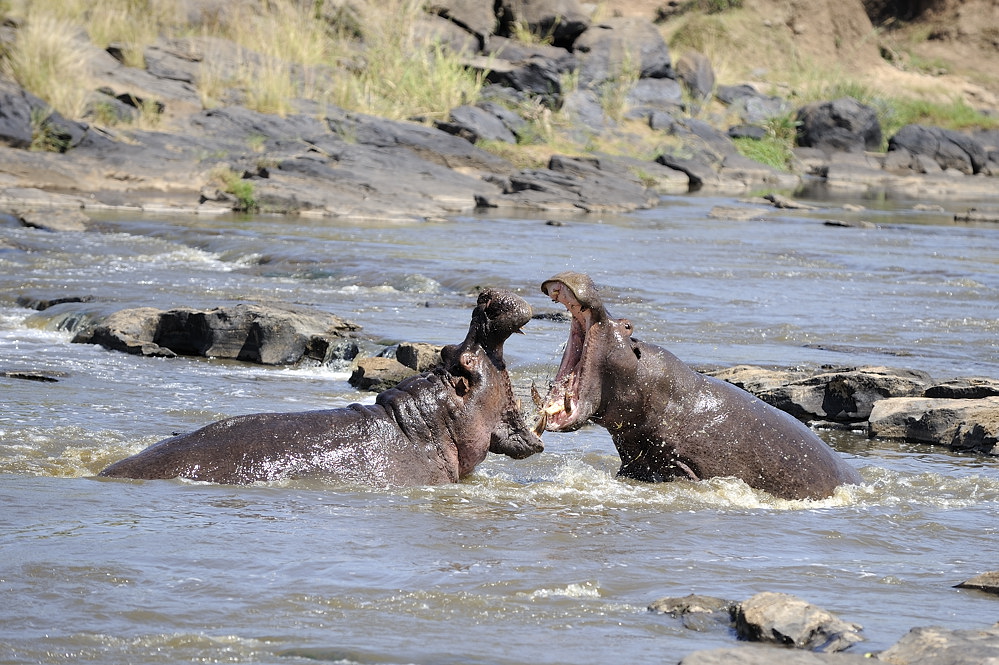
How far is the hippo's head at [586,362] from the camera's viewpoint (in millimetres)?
5770

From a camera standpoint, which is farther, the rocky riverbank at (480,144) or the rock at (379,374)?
the rocky riverbank at (480,144)

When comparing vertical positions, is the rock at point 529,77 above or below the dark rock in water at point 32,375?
above

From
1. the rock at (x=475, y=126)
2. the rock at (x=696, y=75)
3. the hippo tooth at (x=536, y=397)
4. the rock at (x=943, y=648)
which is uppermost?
the rock at (x=696, y=75)

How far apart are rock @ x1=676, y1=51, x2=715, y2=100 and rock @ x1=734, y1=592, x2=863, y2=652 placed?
36.0m

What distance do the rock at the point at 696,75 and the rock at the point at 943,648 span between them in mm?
36225

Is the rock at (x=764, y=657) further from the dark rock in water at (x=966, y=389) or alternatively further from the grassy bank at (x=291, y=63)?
the grassy bank at (x=291, y=63)

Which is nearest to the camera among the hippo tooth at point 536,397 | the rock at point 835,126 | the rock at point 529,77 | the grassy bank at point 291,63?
the hippo tooth at point 536,397

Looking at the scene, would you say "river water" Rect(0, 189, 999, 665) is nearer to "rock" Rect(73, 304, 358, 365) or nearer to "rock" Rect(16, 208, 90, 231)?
"rock" Rect(73, 304, 358, 365)

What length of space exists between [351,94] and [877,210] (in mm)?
11079

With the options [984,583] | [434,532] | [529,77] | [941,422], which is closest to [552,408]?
[434,532]

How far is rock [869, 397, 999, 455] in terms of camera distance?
7859mm

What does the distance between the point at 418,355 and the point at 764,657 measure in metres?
5.86

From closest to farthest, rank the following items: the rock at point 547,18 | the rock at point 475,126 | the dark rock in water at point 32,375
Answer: the dark rock in water at point 32,375 < the rock at point 475,126 < the rock at point 547,18

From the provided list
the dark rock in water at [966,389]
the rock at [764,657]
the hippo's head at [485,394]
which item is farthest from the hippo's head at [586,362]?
the dark rock in water at [966,389]
